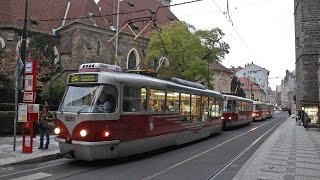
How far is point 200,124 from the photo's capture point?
19.4m

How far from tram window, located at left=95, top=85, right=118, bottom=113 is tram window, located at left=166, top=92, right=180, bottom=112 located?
371cm

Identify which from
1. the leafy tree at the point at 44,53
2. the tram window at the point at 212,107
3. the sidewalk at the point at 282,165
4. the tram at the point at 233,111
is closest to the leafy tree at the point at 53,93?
the leafy tree at the point at 44,53

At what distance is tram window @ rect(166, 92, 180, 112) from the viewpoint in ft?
50.1

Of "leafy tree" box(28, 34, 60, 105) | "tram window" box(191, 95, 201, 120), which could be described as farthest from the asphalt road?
"leafy tree" box(28, 34, 60, 105)

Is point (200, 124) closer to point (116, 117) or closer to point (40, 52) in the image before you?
point (116, 117)

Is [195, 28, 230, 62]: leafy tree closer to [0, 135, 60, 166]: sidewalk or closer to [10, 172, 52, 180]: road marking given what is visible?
[0, 135, 60, 166]: sidewalk

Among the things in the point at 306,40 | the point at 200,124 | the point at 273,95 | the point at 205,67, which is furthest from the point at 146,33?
the point at 273,95

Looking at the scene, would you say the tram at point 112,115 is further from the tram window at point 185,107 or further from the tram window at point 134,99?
the tram window at point 185,107

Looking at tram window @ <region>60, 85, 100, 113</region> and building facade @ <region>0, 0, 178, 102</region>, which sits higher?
building facade @ <region>0, 0, 178, 102</region>

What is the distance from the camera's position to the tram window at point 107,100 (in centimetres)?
1151

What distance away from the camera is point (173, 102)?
15.8m

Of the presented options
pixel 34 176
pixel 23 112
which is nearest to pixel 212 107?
pixel 23 112

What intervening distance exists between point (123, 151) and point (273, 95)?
184 m

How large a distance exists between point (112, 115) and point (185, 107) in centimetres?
616
